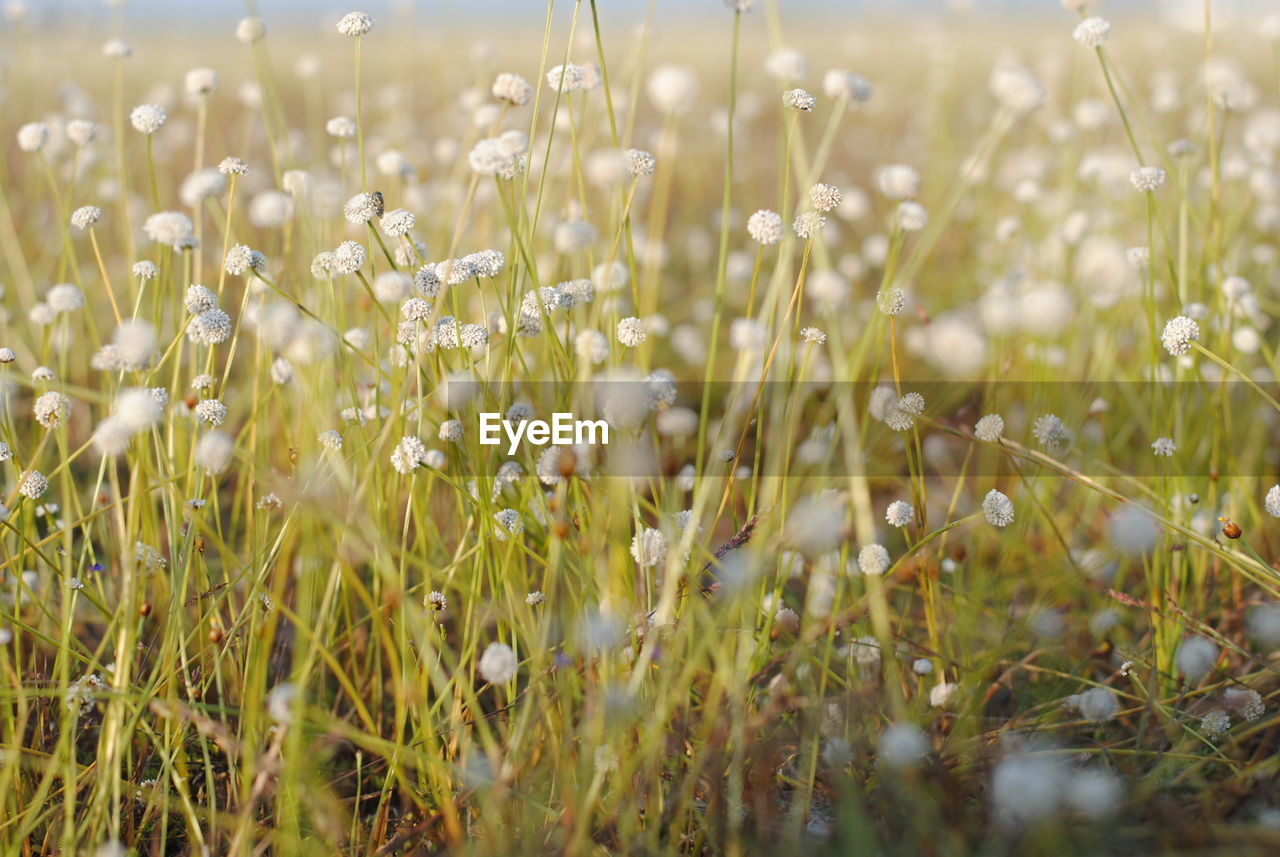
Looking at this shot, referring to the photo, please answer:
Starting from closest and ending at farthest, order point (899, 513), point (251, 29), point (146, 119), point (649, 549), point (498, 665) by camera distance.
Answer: point (498, 665) → point (649, 549) → point (899, 513) → point (146, 119) → point (251, 29)

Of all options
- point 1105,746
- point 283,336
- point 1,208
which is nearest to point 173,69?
point 1,208

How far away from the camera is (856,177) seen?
15.3 feet

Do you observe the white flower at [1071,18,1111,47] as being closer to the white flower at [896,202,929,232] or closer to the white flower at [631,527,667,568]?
the white flower at [896,202,929,232]

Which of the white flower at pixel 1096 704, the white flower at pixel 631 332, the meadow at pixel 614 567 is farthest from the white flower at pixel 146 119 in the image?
the white flower at pixel 1096 704

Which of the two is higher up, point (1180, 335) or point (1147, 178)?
point (1147, 178)

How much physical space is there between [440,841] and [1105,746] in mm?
832

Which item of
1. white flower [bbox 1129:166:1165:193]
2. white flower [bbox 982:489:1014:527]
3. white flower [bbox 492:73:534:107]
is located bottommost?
white flower [bbox 982:489:1014:527]

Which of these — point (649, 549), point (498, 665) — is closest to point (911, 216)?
point (649, 549)

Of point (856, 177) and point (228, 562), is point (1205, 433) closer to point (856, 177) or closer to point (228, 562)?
point (228, 562)

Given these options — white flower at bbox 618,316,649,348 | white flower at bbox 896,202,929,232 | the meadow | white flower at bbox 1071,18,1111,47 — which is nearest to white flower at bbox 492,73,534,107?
the meadow

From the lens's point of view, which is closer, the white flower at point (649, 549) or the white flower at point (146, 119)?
the white flower at point (649, 549)

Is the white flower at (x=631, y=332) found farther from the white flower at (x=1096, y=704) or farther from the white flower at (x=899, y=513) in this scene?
the white flower at (x=1096, y=704)

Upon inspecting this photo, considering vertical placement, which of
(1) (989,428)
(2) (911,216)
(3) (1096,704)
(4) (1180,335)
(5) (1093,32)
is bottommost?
(3) (1096,704)

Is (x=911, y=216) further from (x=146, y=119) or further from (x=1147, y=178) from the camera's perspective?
(x=146, y=119)
